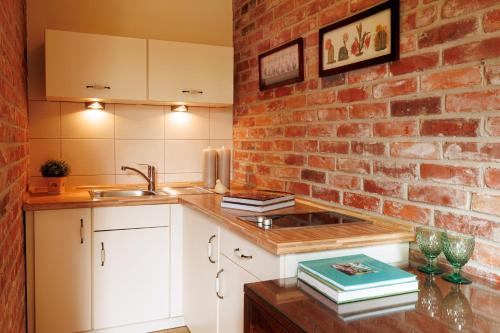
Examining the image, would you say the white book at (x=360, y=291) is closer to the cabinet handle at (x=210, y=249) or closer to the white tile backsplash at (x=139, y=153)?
the cabinet handle at (x=210, y=249)

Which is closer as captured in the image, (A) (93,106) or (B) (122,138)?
(A) (93,106)

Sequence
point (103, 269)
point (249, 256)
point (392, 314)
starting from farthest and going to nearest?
point (103, 269)
point (249, 256)
point (392, 314)

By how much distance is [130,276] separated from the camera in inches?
100

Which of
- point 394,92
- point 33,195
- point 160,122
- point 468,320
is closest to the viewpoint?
point 468,320

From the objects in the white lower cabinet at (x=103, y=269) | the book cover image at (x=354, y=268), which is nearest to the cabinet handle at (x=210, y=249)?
the white lower cabinet at (x=103, y=269)

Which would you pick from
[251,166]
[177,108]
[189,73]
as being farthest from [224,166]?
[189,73]

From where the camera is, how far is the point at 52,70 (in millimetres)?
2535

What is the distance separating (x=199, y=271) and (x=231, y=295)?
48 cm

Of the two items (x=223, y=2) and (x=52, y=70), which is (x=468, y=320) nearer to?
(x=52, y=70)

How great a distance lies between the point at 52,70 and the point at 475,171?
231 centimetres

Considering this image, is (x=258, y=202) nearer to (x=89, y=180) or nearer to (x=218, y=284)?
(x=218, y=284)

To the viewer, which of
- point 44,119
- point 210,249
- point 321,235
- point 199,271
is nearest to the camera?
point 321,235

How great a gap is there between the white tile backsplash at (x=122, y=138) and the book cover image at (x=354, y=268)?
207 cm

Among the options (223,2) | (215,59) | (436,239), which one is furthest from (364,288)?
(223,2)
